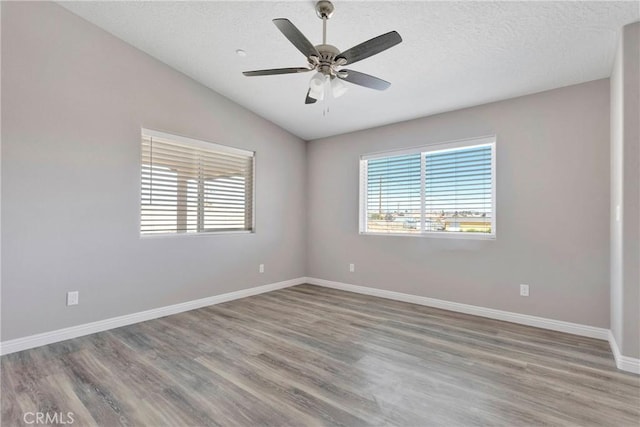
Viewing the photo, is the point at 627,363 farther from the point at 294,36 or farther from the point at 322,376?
the point at 294,36

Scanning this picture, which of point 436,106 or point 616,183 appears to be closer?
point 616,183

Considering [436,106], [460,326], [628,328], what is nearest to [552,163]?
[436,106]

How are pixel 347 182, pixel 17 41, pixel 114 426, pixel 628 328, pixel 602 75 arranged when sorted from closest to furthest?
1. pixel 114 426
2. pixel 628 328
3. pixel 17 41
4. pixel 602 75
5. pixel 347 182

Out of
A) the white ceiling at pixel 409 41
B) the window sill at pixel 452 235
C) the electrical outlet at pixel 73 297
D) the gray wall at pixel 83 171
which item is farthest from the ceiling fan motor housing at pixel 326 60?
the electrical outlet at pixel 73 297

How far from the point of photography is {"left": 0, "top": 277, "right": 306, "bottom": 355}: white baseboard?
8.80 feet

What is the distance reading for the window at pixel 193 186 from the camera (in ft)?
11.8

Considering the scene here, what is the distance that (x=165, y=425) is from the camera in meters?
1.73

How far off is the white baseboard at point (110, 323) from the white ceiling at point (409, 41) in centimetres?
Answer: 276

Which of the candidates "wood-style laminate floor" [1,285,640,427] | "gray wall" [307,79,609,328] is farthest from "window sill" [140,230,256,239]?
"gray wall" [307,79,609,328]

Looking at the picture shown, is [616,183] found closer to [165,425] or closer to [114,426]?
[165,425]

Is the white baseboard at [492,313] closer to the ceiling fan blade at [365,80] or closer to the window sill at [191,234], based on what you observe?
the window sill at [191,234]

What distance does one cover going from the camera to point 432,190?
417cm

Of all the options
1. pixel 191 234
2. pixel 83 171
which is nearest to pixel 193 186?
pixel 191 234

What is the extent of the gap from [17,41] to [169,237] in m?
2.19
